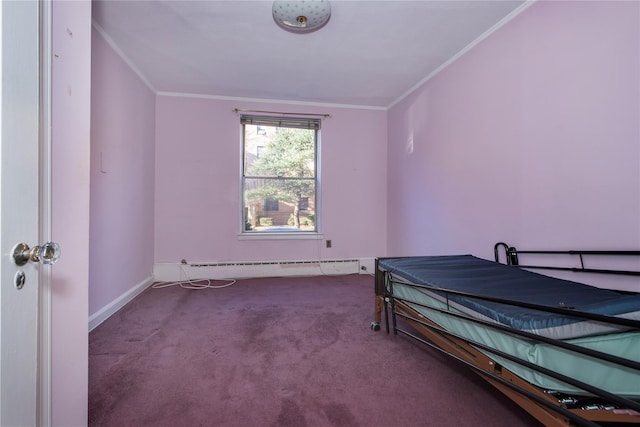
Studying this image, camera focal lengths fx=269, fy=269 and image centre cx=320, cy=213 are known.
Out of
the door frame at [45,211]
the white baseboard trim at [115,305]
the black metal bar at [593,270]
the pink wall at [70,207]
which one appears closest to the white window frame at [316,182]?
the white baseboard trim at [115,305]

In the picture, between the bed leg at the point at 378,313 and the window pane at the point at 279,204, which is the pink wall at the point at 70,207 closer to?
the bed leg at the point at 378,313

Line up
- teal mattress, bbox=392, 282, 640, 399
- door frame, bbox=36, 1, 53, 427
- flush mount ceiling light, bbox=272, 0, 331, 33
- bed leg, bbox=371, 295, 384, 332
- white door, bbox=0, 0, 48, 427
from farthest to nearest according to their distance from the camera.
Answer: bed leg, bbox=371, 295, 384, 332 → flush mount ceiling light, bbox=272, 0, 331, 33 → teal mattress, bbox=392, 282, 640, 399 → door frame, bbox=36, 1, 53, 427 → white door, bbox=0, 0, 48, 427

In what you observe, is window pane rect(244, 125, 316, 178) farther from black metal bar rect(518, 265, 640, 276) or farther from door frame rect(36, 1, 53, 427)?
door frame rect(36, 1, 53, 427)

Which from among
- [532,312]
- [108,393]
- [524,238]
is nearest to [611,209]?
[524,238]

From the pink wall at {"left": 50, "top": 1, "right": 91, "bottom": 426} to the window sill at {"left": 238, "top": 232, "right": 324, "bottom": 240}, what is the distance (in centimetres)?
264

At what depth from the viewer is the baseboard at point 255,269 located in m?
3.46

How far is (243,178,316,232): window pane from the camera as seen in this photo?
12.4 feet

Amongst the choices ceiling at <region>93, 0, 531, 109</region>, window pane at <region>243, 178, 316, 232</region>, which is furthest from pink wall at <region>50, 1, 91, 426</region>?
window pane at <region>243, 178, 316, 232</region>

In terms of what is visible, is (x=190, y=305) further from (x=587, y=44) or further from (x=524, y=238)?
(x=587, y=44)

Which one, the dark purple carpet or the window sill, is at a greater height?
the window sill

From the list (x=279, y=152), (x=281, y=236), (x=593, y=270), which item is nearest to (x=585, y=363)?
(x=593, y=270)

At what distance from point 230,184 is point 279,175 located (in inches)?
26.9

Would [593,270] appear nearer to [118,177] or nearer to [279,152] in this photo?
[279,152]

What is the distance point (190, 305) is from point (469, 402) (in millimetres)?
2424
